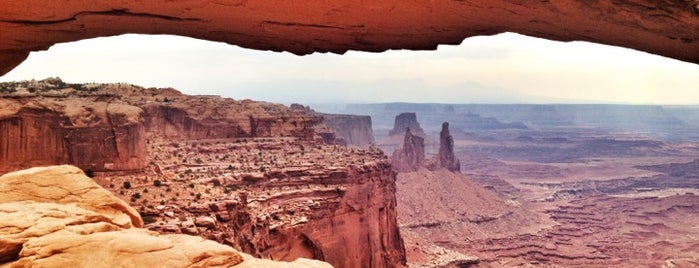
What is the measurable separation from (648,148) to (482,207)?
99.4 m

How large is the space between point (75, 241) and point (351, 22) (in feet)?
12.4

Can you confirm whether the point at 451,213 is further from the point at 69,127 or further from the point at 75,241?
the point at 75,241

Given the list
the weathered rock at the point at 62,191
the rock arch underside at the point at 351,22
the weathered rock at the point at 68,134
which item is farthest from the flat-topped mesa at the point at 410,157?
the weathered rock at the point at 62,191

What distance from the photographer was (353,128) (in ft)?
376

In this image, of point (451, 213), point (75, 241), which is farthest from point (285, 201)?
point (451, 213)

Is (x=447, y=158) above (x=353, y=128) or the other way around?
the other way around

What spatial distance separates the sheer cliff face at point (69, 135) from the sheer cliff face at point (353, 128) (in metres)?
83.8

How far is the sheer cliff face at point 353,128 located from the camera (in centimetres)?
11150

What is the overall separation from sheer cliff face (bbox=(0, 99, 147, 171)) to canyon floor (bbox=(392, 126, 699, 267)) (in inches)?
1201

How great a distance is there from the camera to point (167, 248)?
20.6 ft

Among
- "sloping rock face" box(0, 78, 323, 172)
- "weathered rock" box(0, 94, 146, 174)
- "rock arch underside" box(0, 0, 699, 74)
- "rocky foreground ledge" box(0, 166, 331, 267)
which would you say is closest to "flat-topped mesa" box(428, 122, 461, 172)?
"sloping rock face" box(0, 78, 323, 172)

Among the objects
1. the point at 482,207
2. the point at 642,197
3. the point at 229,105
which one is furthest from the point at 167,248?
the point at 642,197

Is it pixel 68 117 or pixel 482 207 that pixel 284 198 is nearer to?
pixel 68 117

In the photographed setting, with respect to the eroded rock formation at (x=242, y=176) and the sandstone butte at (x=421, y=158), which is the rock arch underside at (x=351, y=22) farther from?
the sandstone butte at (x=421, y=158)
